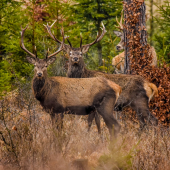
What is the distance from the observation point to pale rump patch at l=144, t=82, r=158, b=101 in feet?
22.5

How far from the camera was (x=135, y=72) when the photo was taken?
783 cm

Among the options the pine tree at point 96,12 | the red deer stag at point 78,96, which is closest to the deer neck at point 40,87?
the red deer stag at point 78,96

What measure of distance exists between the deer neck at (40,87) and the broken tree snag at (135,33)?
268cm

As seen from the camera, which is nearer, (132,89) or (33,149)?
(33,149)

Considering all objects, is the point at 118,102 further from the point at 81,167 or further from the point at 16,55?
the point at 16,55

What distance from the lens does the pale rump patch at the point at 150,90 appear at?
685 cm

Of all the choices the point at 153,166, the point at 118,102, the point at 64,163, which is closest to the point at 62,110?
the point at 118,102

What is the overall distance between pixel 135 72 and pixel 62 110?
8.65 feet

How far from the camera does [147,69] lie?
25.0ft

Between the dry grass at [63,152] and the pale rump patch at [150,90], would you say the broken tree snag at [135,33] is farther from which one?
the dry grass at [63,152]

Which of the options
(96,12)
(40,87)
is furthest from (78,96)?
(96,12)

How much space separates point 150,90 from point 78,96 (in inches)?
71.1

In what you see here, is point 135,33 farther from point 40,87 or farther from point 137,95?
point 40,87

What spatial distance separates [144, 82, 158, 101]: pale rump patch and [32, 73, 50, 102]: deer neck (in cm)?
225
